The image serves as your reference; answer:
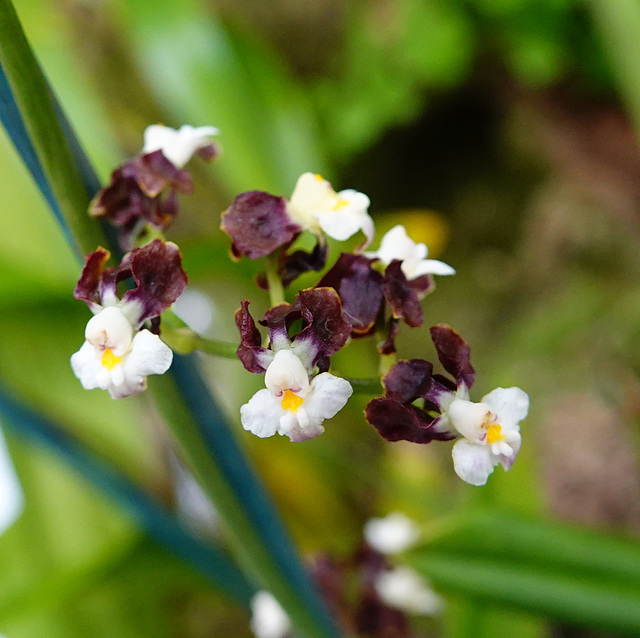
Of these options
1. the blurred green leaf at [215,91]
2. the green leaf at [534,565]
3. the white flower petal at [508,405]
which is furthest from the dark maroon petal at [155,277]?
the blurred green leaf at [215,91]


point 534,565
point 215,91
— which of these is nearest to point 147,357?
point 534,565

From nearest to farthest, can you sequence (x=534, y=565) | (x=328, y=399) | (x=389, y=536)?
(x=328, y=399) < (x=534, y=565) < (x=389, y=536)

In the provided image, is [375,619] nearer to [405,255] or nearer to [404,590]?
[404,590]

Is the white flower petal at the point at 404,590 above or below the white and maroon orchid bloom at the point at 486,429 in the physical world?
above

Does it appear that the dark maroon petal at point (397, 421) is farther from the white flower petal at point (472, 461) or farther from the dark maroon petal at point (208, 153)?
the dark maroon petal at point (208, 153)

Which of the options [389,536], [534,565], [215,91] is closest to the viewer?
[534,565]

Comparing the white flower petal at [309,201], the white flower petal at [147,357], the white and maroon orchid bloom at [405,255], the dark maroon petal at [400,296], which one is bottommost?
the white flower petal at [147,357]

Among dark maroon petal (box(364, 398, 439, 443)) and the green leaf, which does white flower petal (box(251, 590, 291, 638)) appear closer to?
the green leaf
